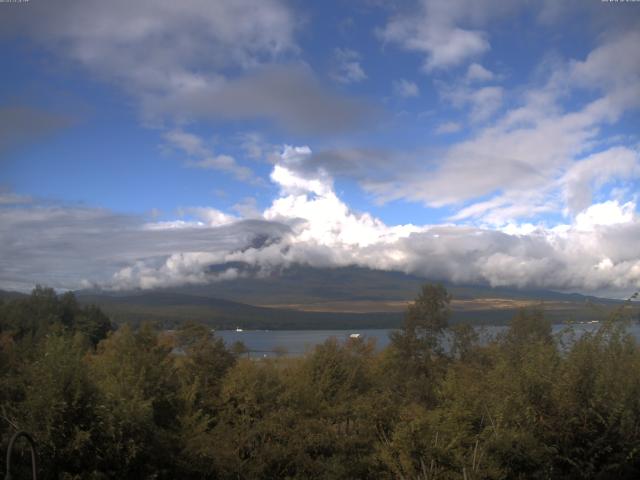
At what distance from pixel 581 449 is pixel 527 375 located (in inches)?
68.7

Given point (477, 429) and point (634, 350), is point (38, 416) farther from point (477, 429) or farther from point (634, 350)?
point (634, 350)

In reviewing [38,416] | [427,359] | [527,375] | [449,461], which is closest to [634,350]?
[527,375]

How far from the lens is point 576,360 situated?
12547 millimetres

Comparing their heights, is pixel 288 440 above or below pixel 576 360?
below

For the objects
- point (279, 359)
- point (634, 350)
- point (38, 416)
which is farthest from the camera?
point (279, 359)

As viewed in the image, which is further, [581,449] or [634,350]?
[634,350]

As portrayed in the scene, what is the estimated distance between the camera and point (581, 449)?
39.3ft

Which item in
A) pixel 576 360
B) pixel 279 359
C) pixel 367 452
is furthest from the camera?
pixel 279 359

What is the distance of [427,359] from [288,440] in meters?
26.0

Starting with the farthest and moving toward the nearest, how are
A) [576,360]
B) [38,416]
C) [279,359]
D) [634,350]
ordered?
1. [279,359]
2. [634,350]
3. [576,360]
4. [38,416]

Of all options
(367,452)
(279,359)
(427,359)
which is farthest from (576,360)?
(427,359)

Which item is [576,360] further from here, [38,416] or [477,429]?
[38,416]

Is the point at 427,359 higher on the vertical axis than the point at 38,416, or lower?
lower

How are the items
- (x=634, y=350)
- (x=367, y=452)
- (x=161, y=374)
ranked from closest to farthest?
(x=634, y=350) → (x=367, y=452) → (x=161, y=374)
